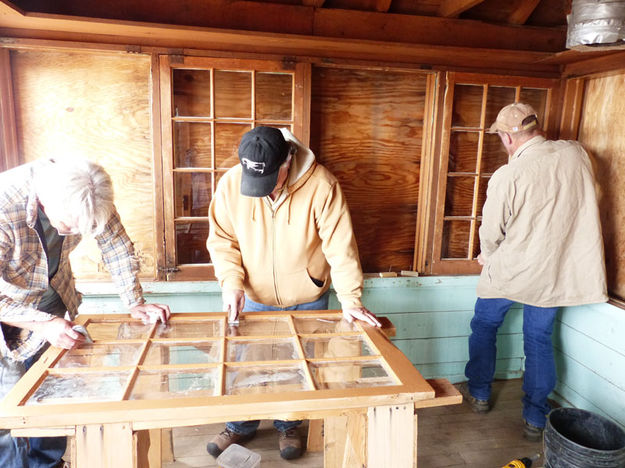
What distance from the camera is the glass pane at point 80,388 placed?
1.25 m

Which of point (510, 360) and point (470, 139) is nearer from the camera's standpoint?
point (470, 139)

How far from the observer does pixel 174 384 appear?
1334mm

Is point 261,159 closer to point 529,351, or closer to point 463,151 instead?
point 463,151

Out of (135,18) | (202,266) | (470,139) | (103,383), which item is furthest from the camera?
(470,139)

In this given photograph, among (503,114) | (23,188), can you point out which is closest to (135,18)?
(23,188)

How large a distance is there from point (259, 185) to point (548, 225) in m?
1.56

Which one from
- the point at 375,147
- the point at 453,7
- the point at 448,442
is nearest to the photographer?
the point at 448,442

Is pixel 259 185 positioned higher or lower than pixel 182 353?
higher

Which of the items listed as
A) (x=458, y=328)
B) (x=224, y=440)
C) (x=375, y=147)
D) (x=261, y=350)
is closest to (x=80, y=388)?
(x=261, y=350)

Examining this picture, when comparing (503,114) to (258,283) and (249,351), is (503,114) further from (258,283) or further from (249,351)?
(249,351)

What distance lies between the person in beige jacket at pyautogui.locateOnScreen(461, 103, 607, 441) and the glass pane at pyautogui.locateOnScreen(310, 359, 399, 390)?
1326 mm

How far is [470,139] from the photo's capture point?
297cm

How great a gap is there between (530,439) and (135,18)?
3148 millimetres

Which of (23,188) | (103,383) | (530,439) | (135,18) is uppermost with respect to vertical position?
(135,18)
